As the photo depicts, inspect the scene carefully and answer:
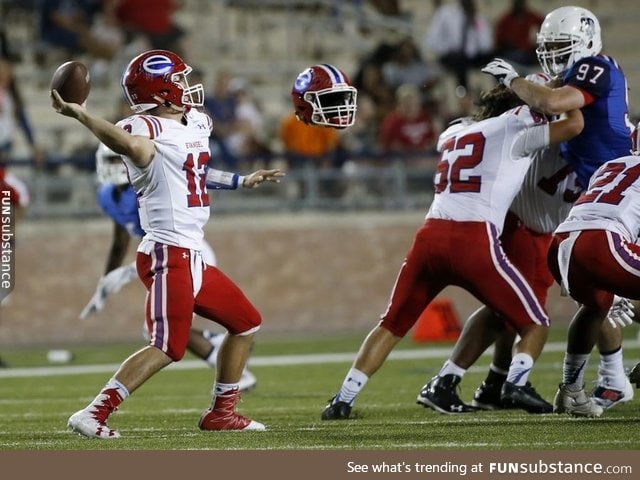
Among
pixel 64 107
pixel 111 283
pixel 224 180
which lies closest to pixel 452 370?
pixel 224 180

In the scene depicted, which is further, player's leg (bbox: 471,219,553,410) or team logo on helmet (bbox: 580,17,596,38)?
player's leg (bbox: 471,219,553,410)

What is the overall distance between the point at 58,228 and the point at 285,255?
2.03 metres

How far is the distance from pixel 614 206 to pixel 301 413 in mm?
1922

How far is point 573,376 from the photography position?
247 inches

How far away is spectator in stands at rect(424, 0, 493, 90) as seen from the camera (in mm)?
13867

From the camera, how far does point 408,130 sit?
42.7ft

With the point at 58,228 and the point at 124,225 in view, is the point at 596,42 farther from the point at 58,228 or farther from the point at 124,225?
the point at 58,228

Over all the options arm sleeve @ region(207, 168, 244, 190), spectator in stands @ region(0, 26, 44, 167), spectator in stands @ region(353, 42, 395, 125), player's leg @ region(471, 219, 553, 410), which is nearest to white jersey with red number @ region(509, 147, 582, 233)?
player's leg @ region(471, 219, 553, 410)

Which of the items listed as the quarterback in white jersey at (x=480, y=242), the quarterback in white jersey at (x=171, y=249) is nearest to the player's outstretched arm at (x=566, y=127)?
the quarterback in white jersey at (x=480, y=242)

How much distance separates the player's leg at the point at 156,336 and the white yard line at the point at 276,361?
3.95 metres

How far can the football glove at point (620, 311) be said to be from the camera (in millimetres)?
6438

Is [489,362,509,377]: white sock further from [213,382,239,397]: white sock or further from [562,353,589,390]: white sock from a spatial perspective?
[213,382,239,397]: white sock

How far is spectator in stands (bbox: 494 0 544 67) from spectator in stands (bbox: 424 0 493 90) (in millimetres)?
133

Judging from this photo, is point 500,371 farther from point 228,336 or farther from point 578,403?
point 228,336
